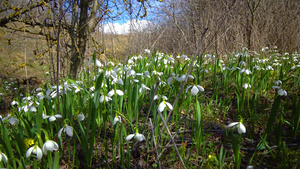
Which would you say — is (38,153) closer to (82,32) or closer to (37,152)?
(37,152)

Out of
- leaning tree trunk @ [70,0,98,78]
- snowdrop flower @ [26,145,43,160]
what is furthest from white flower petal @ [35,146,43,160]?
leaning tree trunk @ [70,0,98,78]

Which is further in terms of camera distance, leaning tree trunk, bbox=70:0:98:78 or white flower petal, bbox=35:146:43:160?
leaning tree trunk, bbox=70:0:98:78

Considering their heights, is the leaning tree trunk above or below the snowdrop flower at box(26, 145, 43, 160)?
above

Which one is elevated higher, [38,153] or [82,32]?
[82,32]

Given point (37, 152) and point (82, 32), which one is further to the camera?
point (82, 32)

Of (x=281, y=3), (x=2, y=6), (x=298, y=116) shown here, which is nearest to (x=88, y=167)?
(x=298, y=116)

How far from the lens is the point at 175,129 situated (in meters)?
1.96

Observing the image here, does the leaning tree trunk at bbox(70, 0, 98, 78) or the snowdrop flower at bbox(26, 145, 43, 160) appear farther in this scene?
the leaning tree trunk at bbox(70, 0, 98, 78)

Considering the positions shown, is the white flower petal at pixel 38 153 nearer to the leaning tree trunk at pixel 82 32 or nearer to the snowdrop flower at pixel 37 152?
the snowdrop flower at pixel 37 152

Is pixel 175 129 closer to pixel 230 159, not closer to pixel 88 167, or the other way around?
pixel 230 159

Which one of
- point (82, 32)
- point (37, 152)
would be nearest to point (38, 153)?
point (37, 152)

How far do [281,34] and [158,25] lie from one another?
16.8ft

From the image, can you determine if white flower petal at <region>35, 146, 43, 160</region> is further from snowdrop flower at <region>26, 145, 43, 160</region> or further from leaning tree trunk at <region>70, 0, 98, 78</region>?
leaning tree trunk at <region>70, 0, 98, 78</region>

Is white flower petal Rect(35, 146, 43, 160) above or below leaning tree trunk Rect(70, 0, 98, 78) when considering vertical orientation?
below
